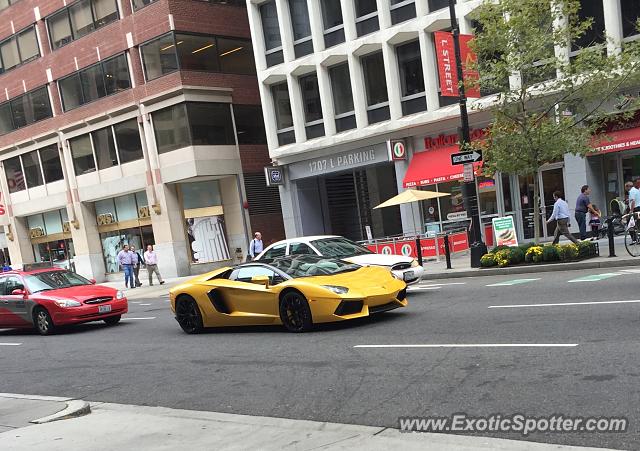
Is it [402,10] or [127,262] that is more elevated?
[402,10]

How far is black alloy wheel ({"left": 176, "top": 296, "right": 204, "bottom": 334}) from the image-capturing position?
1191cm

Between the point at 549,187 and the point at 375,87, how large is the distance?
8137mm

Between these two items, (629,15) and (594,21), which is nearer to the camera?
(629,15)

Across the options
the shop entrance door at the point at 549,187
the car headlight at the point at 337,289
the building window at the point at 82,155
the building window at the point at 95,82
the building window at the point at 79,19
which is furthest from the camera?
the building window at the point at 82,155

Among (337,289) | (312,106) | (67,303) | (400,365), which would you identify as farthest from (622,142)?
(67,303)

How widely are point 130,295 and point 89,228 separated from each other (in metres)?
12.7

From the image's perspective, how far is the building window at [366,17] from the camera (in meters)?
25.3

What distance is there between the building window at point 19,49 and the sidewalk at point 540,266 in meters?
29.5

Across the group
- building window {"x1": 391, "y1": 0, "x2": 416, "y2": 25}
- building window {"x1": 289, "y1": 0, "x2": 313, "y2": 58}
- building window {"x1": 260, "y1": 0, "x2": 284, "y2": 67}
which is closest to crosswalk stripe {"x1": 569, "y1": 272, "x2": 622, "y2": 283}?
building window {"x1": 391, "y1": 0, "x2": 416, "y2": 25}

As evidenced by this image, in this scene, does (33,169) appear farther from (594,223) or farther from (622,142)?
(622,142)

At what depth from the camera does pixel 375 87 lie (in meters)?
26.0

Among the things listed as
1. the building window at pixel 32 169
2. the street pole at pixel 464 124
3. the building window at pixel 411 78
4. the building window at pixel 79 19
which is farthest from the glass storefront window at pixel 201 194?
the street pole at pixel 464 124

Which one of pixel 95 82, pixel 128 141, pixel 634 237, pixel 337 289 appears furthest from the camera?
pixel 95 82

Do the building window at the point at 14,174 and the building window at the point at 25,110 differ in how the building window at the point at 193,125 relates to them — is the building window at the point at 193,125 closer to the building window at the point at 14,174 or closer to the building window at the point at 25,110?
the building window at the point at 25,110
